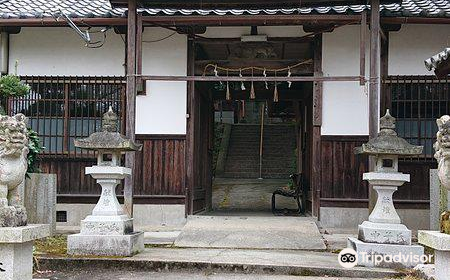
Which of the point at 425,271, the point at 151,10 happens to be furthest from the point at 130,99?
the point at 425,271

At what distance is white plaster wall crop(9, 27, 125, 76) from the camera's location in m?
13.7

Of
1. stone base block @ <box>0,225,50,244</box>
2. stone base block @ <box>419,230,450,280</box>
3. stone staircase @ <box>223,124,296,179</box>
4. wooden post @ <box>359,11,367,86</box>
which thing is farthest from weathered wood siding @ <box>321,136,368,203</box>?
stone staircase @ <box>223,124,296,179</box>

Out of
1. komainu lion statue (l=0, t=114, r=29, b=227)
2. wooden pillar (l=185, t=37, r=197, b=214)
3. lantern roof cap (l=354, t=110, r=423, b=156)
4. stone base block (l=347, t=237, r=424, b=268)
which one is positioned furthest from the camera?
wooden pillar (l=185, t=37, r=197, b=214)

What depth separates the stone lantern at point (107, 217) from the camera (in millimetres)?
9594

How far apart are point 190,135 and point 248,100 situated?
4.86 metres

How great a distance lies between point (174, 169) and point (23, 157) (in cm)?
693

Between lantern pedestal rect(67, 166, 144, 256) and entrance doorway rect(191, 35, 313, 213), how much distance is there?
3710mm

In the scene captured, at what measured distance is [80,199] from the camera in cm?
1347

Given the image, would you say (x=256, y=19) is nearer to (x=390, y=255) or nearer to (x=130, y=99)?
(x=130, y=99)

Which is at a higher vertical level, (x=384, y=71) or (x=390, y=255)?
(x=384, y=71)

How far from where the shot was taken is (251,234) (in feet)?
37.6

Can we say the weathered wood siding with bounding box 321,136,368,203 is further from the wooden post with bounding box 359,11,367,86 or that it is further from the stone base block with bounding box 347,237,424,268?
the stone base block with bounding box 347,237,424,268

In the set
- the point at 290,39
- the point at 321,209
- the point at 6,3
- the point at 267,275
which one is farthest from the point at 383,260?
the point at 6,3

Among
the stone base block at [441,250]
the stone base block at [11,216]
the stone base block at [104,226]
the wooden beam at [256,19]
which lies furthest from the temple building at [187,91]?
the stone base block at [11,216]
